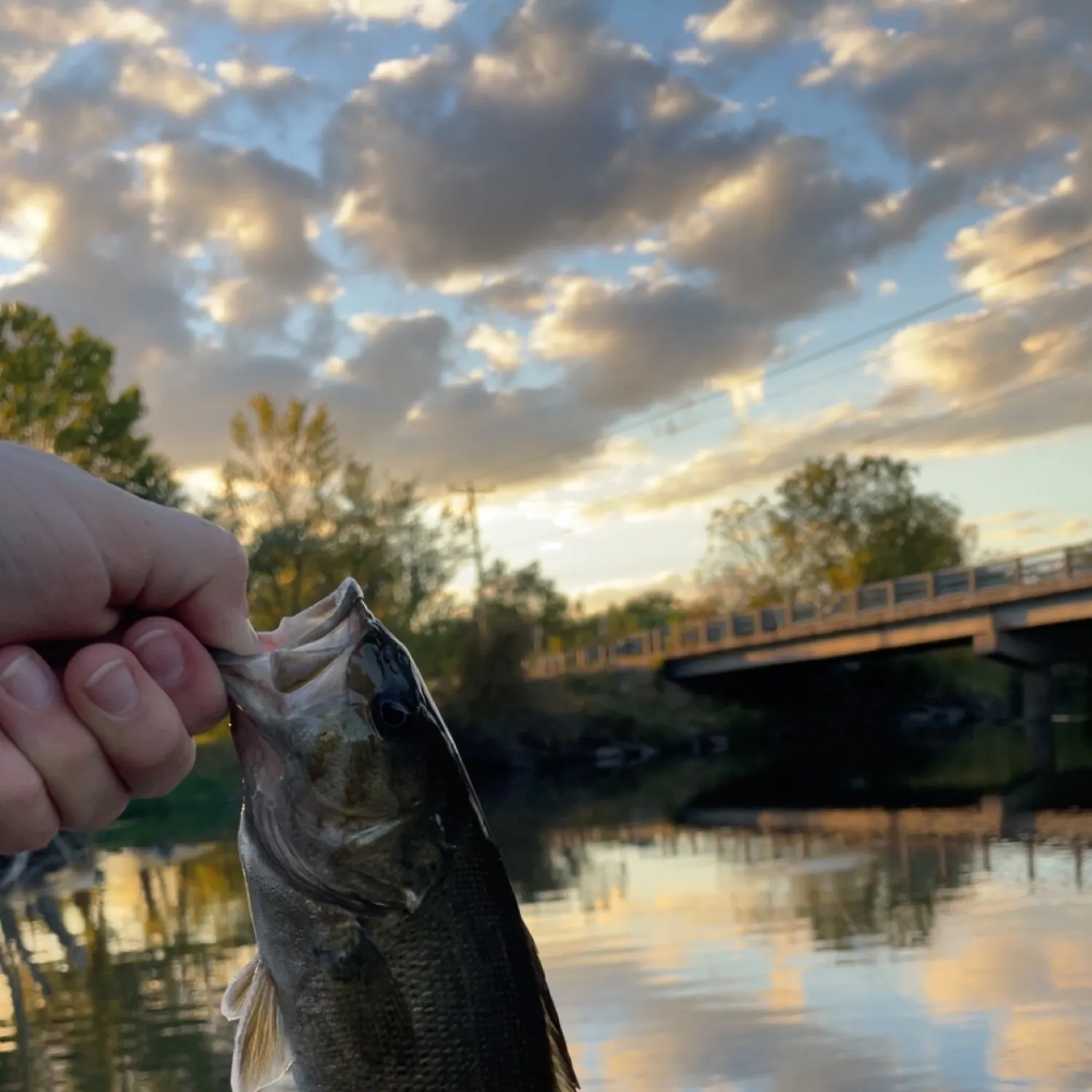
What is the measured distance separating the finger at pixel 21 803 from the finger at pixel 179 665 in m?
0.27

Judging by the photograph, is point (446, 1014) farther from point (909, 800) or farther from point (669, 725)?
point (669, 725)

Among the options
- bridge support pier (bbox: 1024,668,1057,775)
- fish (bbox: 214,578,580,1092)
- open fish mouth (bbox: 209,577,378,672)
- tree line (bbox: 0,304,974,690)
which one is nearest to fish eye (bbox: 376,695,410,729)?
fish (bbox: 214,578,580,1092)

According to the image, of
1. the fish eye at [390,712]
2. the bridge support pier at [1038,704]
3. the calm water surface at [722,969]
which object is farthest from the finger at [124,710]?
the bridge support pier at [1038,704]

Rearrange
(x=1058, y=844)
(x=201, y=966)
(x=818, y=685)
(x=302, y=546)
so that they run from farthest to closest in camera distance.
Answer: (x=818, y=685) < (x=302, y=546) < (x=1058, y=844) < (x=201, y=966)

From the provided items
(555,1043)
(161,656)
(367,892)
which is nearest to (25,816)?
(161,656)

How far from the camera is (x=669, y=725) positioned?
161ft

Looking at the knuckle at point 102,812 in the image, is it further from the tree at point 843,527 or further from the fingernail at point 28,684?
the tree at point 843,527

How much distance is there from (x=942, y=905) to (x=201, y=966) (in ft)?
26.4

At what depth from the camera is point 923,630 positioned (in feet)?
148

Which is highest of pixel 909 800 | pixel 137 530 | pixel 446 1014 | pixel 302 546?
pixel 302 546

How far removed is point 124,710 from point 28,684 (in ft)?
0.57

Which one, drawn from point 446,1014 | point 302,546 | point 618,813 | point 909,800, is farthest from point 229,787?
point 446,1014

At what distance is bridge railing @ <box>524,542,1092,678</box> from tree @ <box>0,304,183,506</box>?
14.2 m

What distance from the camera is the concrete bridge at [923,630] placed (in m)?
40.7
